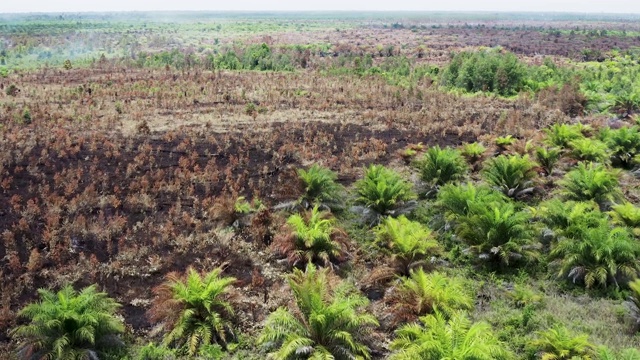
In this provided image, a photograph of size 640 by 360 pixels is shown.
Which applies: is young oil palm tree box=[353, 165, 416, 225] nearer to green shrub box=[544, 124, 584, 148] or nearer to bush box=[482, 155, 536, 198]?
bush box=[482, 155, 536, 198]

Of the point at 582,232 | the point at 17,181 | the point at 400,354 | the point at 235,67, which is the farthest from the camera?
the point at 235,67

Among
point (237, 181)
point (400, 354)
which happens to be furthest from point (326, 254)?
point (237, 181)

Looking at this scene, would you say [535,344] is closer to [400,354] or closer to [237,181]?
[400,354]

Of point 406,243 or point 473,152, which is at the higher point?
point 473,152

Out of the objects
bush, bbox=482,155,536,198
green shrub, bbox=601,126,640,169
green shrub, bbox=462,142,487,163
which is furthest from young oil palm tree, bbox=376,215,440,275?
green shrub, bbox=601,126,640,169

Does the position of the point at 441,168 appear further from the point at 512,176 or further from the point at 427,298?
the point at 427,298

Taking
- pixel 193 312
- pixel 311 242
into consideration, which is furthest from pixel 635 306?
pixel 193 312

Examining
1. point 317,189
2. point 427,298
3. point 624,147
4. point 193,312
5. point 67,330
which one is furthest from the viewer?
point 624,147

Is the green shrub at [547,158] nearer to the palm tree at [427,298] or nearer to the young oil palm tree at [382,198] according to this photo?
the young oil palm tree at [382,198]
